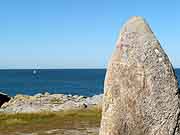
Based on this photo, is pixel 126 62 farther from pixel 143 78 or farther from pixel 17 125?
pixel 17 125

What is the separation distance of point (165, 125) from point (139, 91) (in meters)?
1.35

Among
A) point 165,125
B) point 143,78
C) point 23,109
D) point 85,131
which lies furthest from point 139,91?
point 23,109

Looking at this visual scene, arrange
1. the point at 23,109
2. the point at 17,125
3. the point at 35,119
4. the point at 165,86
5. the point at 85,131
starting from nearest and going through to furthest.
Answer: the point at 165,86 < the point at 85,131 < the point at 17,125 < the point at 35,119 < the point at 23,109

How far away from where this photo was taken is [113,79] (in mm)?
15133

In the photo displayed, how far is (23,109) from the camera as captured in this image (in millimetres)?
58094

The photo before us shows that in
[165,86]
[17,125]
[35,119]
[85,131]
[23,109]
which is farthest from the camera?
[23,109]

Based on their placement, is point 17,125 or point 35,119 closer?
point 17,125

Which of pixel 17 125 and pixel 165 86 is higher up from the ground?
pixel 165 86

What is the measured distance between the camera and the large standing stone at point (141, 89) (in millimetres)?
14781

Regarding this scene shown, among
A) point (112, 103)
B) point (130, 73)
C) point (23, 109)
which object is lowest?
point (23, 109)

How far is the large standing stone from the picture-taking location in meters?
14.8

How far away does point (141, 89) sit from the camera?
1485 centimetres

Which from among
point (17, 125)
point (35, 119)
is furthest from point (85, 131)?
point (35, 119)

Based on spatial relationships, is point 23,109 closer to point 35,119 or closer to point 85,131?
point 35,119
